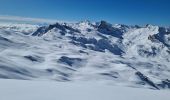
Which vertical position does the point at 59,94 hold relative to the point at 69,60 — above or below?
below

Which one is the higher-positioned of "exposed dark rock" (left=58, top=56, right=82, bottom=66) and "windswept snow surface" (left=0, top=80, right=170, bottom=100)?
"exposed dark rock" (left=58, top=56, right=82, bottom=66)

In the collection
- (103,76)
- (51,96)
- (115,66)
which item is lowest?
(51,96)

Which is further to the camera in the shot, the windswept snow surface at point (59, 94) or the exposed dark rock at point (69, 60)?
the exposed dark rock at point (69, 60)

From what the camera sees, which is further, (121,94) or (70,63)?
(70,63)

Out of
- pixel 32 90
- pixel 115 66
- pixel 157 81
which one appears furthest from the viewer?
pixel 157 81

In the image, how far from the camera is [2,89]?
35.4 ft

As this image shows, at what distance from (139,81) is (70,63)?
2987 cm

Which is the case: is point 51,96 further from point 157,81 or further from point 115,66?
point 157,81

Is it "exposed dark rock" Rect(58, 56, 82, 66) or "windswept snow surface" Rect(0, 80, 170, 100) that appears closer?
"windswept snow surface" Rect(0, 80, 170, 100)

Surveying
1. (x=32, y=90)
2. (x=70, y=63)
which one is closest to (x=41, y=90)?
(x=32, y=90)

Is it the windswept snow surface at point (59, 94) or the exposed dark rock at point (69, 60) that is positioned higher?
the exposed dark rock at point (69, 60)

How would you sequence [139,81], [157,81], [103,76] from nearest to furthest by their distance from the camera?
[103,76], [139,81], [157,81]

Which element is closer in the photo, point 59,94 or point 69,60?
point 59,94

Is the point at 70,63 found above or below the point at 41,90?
above
